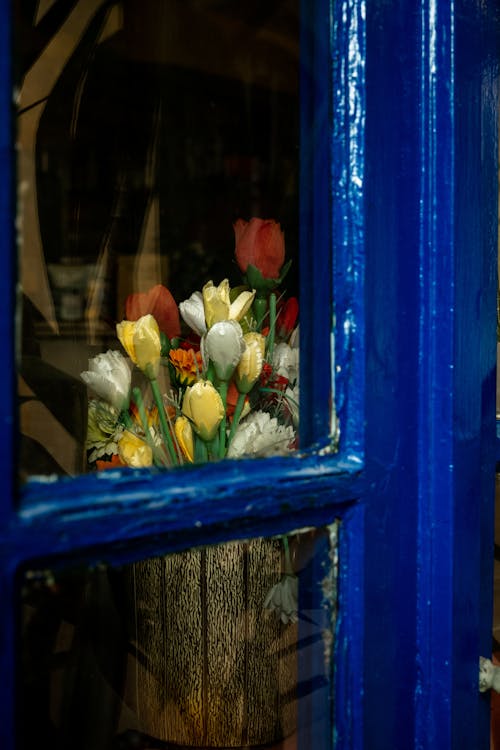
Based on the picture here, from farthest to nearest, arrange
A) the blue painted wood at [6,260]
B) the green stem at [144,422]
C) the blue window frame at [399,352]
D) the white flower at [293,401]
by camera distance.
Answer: the green stem at [144,422] < the white flower at [293,401] < the blue window frame at [399,352] < the blue painted wood at [6,260]

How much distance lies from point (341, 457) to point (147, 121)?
0.85m

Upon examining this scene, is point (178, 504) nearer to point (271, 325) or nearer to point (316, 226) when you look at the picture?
point (316, 226)

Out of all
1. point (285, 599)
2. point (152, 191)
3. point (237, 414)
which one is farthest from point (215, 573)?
point (152, 191)

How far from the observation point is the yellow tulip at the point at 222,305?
0.77 meters

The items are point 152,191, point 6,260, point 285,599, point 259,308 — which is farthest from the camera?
point 152,191

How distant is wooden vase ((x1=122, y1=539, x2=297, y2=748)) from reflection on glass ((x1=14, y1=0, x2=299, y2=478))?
16 centimetres

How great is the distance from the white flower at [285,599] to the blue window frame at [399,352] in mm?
85

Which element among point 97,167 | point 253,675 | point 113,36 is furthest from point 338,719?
point 113,36

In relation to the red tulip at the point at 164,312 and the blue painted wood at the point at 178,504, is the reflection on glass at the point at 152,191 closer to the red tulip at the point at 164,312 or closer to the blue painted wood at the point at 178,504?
the red tulip at the point at 164,312

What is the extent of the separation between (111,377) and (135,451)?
10 centimetres

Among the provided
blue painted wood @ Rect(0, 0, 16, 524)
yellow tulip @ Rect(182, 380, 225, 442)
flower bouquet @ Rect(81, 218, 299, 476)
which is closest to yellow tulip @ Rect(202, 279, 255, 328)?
flower bouquet @ Rect(81, 218, 299, 476)

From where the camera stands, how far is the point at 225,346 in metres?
0.71

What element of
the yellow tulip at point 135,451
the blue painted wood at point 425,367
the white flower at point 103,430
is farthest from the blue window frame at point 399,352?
the white flower at point 103,430

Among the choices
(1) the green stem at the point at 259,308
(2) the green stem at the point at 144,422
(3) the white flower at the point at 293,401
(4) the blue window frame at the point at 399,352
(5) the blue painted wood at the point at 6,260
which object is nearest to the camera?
(5) the blue painted wood at the point at 6,260
